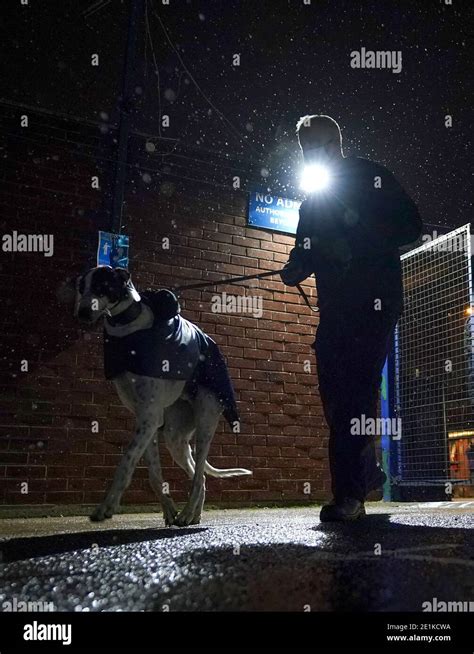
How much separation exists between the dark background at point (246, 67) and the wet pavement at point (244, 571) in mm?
4194

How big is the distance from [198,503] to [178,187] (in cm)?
366

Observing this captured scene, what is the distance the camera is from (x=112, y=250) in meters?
5.80

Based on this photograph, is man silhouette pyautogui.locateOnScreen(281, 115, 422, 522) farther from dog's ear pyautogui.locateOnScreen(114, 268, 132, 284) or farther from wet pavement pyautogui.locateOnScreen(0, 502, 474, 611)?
dog's ear pyautogui.locateOnScreen(114, 268, 132, 284)

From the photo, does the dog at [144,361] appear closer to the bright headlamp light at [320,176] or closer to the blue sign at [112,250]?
the bright headlamp light at [320,176]

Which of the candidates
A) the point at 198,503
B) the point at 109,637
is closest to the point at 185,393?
the point at 198,503

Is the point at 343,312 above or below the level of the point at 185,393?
above

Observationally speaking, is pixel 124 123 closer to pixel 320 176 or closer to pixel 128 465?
pixel 320 176

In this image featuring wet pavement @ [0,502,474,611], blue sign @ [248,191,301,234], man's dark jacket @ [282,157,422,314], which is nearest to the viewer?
wet pavement @ [0,502,474,611]

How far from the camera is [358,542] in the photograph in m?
2.37

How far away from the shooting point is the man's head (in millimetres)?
3666

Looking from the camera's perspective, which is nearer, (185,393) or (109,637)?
(109,637)

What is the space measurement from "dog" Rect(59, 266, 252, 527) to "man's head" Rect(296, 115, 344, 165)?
1.19 meters

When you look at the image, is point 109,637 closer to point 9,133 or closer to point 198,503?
point 198,503

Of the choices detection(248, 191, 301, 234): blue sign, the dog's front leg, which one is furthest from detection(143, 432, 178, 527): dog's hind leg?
detection(248, 191, 301, 234): blue sign
